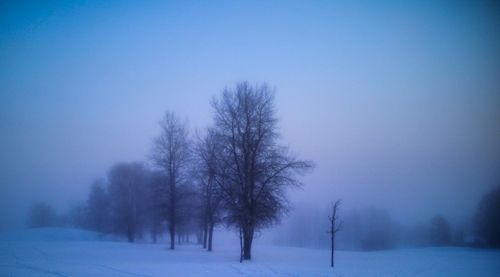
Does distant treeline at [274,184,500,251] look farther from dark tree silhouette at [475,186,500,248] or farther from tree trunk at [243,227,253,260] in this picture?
tree trunk at [243,227,253,260]

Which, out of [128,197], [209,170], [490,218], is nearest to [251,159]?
[209,170]

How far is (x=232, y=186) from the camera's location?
26047 mm

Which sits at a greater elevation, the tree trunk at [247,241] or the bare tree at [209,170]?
the bare tree at [209,170]

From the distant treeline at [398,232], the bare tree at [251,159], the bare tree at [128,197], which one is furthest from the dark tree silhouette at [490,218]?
the bare tree at [128,197]

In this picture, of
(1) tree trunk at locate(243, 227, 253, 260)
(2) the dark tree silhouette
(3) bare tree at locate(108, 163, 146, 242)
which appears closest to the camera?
(1) tree trunk at locate(243, 227, 253, 260)

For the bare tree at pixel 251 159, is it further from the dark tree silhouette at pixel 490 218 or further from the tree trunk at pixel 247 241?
the dark tree silhouette at pixel 490 218

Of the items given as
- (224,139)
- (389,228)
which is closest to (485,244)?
(389,228)

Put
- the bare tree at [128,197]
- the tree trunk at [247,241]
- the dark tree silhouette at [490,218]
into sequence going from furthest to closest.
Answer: the bare tree at [128,197] < the dark tree silhouette at [490,218] < the tree trunk at [247,241]

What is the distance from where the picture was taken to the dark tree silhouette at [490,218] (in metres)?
45.3

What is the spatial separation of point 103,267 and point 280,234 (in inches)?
3577

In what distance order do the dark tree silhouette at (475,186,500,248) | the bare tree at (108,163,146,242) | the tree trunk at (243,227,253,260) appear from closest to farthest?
the tree trunk at (243,227,253,260) → the dark tree silhouette at (475,186,500,248) → the bare tree at (108,163,146,242)

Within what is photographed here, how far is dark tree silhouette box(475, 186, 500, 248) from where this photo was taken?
4531 cm

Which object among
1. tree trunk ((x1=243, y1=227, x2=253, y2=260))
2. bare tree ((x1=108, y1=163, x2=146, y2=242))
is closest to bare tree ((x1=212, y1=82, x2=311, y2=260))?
tree trunk ((x1=243, y1=227, x2=253, y2=260))

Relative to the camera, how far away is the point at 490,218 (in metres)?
46.6
